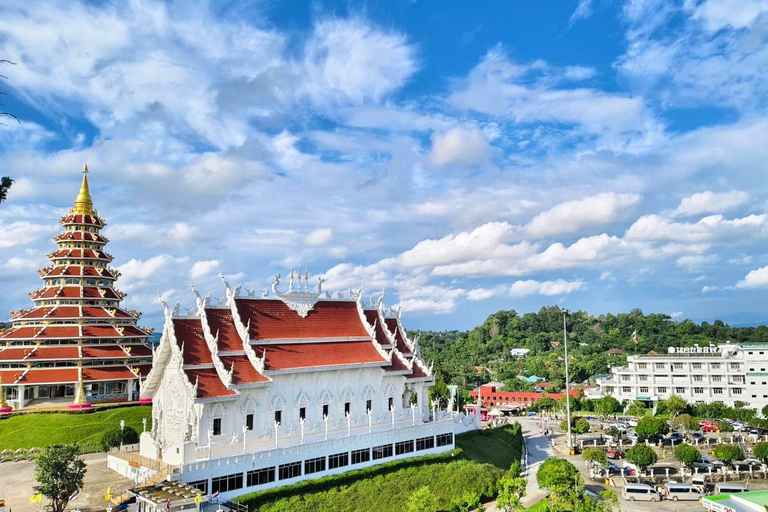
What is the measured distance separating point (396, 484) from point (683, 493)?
1762cm

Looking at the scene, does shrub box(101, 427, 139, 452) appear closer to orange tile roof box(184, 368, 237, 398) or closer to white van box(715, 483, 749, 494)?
orange tile roof box(184, 368, 237, 398)

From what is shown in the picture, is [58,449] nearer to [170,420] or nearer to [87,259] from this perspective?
[170,420]

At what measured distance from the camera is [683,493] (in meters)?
34.8

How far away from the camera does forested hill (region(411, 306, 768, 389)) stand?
9725 centimetres

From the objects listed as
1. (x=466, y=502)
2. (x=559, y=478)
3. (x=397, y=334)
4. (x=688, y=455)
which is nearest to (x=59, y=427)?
(x=397, y=334)

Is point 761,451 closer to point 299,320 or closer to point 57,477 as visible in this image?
point 299,320

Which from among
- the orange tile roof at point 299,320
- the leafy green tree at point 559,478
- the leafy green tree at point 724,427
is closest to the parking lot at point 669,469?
the leafy green tree at point 724,427

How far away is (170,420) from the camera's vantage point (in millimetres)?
29203

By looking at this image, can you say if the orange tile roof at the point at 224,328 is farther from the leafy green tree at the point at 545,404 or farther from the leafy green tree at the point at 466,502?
the leafy green tree at the point at 545,404

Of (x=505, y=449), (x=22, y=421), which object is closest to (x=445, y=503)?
(x=505, y=449)

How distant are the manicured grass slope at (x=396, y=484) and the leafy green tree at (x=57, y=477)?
280 inches

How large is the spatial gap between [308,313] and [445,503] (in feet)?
44.6

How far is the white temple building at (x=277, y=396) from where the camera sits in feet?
91.4

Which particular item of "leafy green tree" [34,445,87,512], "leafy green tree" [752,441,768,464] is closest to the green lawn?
"leafy green tree" [34,445,87,512]
